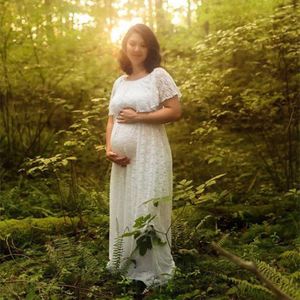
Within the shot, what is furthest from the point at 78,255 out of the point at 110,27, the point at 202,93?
the point at 110,27

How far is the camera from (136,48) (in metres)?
3.81

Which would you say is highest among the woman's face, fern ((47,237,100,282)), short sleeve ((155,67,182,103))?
the woman's face

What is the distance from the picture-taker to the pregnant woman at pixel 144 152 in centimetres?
375

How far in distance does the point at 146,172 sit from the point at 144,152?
0.16 m

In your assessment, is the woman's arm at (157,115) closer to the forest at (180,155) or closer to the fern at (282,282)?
the forest at (180,155)

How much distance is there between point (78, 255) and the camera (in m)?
4.21

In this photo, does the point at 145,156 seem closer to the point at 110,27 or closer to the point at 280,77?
the point at 280,77

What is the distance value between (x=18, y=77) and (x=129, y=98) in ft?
14.5

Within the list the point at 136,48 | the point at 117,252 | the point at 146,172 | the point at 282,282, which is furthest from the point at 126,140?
the point at 282,282

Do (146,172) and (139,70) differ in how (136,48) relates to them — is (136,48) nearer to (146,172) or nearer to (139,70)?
(139,70)

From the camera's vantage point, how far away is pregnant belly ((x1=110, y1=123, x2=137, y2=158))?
3807 mm

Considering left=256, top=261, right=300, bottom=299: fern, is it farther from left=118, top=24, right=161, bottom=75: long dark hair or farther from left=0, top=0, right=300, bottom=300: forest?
left=118, top=24, right=161, bottom=75: long dark hair

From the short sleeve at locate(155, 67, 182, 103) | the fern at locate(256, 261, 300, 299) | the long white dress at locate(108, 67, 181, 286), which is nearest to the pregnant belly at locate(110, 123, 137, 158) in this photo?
the long white dress at locate(108, 67, 181, 286)

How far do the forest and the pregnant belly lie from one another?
0.55 metres
